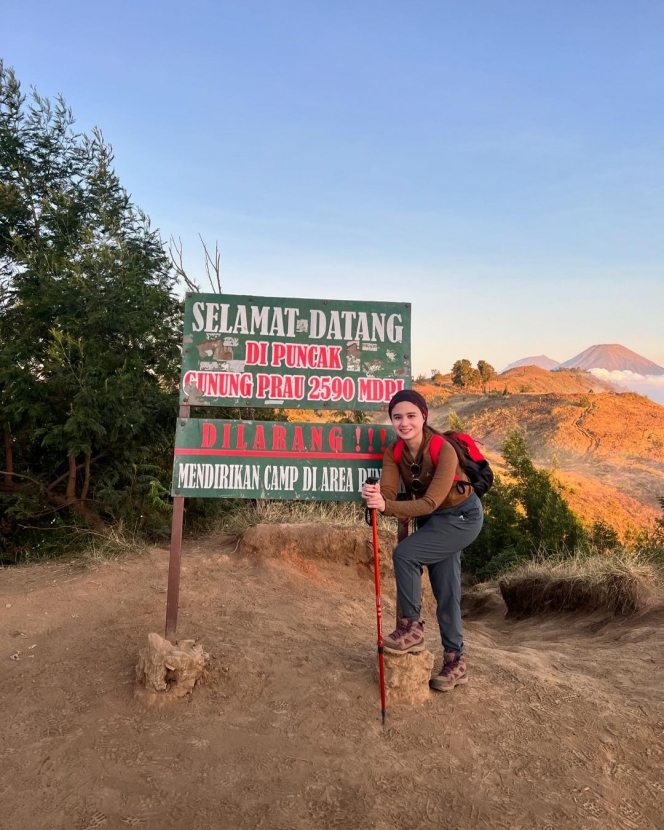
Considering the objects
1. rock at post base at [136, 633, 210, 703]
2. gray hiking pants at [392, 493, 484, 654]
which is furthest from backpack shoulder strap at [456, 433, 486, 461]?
rock at post base at [136, 633, 210, 703]

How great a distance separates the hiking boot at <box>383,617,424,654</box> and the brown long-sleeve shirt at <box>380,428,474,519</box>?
0.70 metres

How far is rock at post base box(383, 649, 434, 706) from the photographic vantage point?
3.61 m

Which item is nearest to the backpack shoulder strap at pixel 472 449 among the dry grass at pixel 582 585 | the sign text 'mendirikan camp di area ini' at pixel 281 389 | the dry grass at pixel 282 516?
the sign text 'mendirikan camp di area ini' at pixel 281 389

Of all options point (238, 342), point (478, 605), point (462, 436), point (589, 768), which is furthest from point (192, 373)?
point (478, 605)

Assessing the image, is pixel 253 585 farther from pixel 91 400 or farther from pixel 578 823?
pixel 578 823

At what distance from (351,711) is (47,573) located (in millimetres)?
4655

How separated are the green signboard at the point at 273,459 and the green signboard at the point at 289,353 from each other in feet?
0.72

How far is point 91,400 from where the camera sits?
752 centimetres

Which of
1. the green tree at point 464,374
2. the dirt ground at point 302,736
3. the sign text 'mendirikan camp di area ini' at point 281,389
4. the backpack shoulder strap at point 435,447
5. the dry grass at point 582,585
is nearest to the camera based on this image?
the dirt ground at point 302,736

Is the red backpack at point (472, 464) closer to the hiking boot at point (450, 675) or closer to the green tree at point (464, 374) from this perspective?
the hiking boot at point (450, 675)

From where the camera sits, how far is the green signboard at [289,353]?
4527mm

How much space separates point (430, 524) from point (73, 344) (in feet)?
18.9

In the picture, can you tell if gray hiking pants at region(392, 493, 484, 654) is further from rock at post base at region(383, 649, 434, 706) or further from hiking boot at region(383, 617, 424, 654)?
rock at post base at region(383, 649, 434, 706)

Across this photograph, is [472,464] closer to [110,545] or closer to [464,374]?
[110,545]
